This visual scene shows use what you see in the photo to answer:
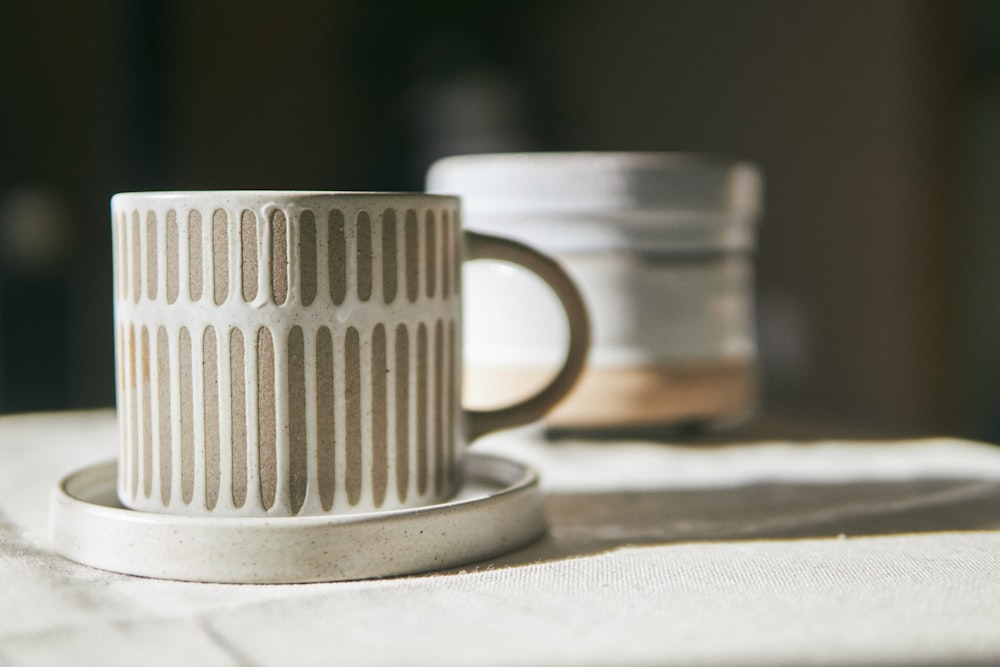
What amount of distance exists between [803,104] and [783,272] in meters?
0.22

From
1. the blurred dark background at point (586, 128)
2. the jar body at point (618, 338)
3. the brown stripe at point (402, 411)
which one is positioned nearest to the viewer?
the brown stripe at point (402, 411)

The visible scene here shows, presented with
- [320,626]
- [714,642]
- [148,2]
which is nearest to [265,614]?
[320,626]

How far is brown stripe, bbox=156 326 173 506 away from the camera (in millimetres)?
381

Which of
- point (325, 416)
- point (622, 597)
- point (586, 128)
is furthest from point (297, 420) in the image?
point (586, 128)

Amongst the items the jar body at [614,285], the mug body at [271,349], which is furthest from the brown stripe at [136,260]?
the jar body at [614,285]

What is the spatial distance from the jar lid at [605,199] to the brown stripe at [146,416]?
1.05 feet

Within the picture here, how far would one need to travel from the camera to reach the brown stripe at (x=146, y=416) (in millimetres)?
387

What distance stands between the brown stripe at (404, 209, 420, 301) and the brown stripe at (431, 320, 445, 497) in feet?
0.07

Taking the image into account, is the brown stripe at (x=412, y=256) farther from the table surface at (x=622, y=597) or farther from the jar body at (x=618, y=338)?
the jar body at (x=618, y=338)

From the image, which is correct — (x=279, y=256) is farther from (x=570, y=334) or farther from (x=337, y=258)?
(x=570, y=334)

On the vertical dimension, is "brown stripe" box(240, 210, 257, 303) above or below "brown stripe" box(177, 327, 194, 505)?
above

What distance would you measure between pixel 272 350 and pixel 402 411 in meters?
0.06

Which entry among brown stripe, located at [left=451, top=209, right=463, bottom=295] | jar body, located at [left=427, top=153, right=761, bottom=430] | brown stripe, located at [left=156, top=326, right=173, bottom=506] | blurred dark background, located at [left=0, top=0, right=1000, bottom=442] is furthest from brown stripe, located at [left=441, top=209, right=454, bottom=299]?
blurred dark background, located at [left=0, top=0, right=1000, bottom=442]

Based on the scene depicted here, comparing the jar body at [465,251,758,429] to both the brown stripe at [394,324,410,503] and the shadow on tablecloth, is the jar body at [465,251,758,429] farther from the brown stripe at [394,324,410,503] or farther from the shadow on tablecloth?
the brown stripe at [394,324,410,503]
